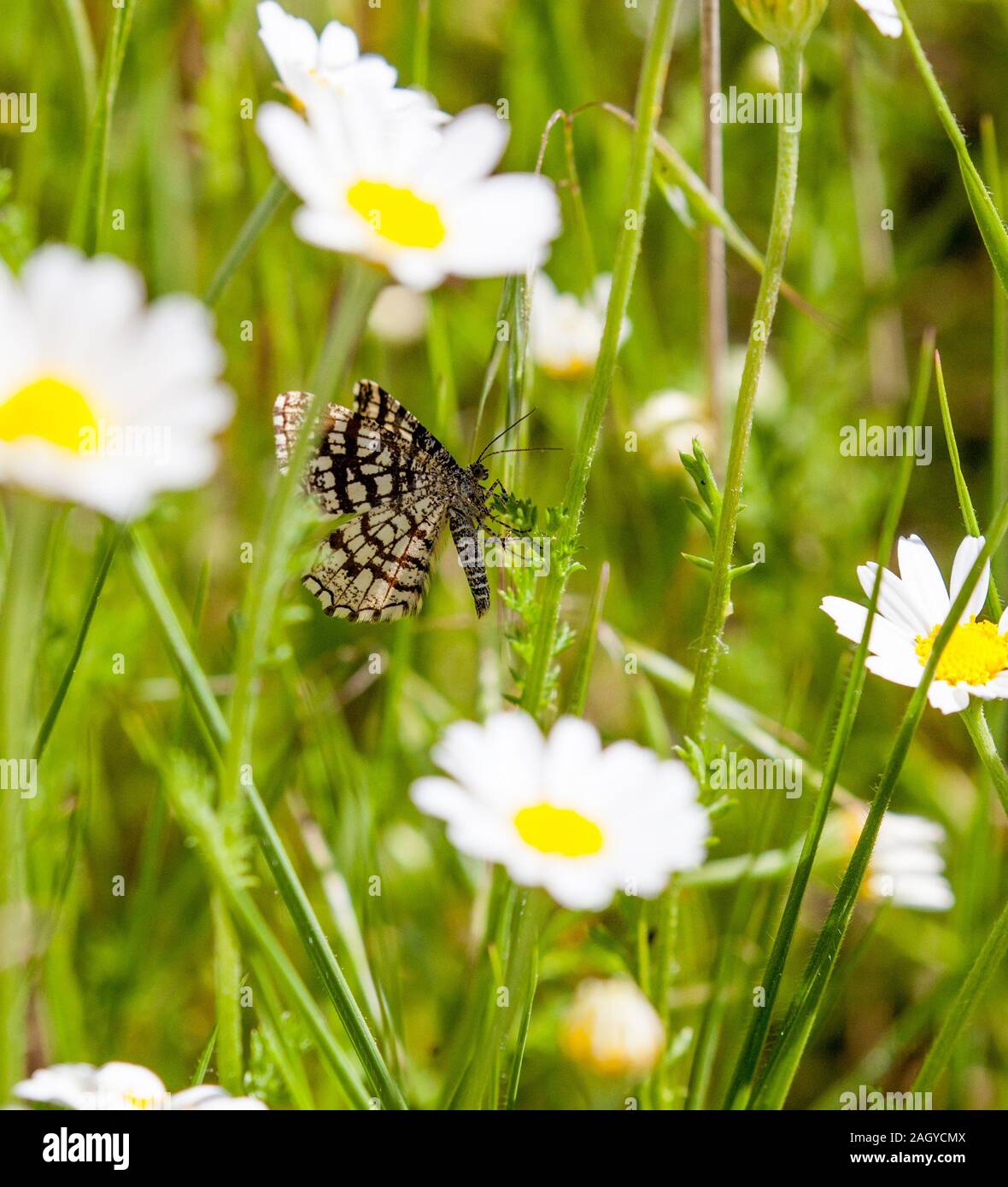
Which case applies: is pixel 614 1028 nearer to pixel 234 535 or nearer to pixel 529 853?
pixel 529 853

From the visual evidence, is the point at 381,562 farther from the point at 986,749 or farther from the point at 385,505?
the point at 986,749

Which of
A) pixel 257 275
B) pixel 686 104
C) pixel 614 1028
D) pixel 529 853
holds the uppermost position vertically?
pixel 686 104

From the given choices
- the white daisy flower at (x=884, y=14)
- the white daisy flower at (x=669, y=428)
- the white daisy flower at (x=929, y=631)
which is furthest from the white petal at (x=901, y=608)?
the white daisy flower at (x=669, y=428)

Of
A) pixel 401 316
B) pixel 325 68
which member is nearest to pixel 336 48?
pixel 325 68

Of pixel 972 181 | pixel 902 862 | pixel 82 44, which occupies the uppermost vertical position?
pixel 82 44

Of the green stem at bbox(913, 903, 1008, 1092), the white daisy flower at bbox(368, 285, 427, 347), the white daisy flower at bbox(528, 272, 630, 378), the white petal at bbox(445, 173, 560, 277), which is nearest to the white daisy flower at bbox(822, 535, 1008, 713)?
the green stem at bbox(913, 903, 1008, 1092)

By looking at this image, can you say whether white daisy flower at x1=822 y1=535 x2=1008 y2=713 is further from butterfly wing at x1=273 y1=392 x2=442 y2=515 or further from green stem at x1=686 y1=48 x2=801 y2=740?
butterfly wing at x1=273 y1=392 x2=442 y2=515
